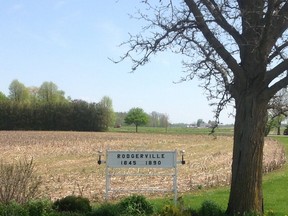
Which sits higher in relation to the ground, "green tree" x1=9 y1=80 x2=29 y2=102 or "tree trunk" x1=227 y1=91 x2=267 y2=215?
"green tree" x1=9 y1=80 x2=29 y2=102

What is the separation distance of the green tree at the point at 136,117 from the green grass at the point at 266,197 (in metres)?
138

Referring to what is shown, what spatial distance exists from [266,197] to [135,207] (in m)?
7.20

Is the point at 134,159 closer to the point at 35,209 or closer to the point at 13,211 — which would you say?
the point at 35,209

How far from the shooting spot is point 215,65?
12383 millimetres

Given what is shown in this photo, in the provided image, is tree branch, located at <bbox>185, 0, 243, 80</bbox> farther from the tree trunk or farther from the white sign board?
the white sign board

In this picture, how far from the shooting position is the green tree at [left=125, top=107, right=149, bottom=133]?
16175 cm

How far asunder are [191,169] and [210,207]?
55.8 feet

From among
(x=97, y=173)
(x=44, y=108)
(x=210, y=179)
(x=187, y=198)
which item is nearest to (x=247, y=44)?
(x=187, y=198)

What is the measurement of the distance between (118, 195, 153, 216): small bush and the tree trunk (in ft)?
6.04

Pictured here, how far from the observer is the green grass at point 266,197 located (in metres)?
14.3

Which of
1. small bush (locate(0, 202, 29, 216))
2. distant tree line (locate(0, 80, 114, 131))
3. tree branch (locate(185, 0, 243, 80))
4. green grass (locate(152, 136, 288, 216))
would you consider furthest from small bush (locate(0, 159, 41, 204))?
distant tree line (locate(0, 80, 114, 131))

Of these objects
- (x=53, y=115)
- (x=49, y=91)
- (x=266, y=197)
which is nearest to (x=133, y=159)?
(x=266, y=197)

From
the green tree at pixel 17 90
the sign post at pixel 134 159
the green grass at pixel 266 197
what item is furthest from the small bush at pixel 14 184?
the green tree at pixel 17 90

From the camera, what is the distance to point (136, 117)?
6373 inches
